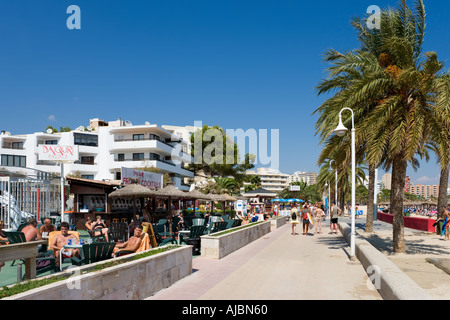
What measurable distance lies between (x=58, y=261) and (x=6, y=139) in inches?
2137

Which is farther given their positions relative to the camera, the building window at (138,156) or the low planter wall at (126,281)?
the building window at (138,156)

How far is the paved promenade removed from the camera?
23.1 ft

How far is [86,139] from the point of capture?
2108 inches

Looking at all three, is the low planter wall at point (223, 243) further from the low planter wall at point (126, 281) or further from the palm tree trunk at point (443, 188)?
the palm tree trunk at point (443, 188)

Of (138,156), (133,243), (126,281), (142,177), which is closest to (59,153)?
(142,177)

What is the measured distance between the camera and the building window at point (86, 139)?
174 feet

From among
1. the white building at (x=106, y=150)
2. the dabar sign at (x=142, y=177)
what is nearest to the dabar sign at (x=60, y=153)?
the dabar sign at (x=142, y=177)

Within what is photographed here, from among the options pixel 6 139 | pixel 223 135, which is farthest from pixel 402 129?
pixel 6 139

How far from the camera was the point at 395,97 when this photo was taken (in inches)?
472

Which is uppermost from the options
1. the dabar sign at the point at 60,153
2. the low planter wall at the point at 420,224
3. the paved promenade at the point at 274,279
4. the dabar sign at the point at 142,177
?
the dabar sign at the point at 60,153

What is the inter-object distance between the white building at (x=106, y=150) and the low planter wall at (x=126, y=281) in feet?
133

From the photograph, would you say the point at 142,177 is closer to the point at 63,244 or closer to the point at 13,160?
the point at 63,244

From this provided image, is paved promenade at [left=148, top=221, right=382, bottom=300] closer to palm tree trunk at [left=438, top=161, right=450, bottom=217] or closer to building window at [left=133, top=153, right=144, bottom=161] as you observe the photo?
palm tree trunk at [left=438, top=161, right=450, bottom=217]
